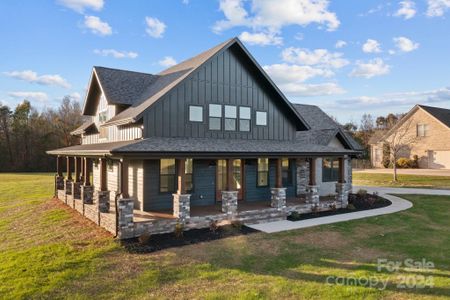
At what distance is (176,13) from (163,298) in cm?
1672

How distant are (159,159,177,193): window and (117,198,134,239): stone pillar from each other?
124 inches

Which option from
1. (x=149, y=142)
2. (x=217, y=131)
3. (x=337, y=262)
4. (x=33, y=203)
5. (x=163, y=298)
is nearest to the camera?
(x=163, y=298)

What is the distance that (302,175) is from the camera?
62.3ft

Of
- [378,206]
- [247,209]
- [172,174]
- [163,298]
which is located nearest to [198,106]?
[172,174]

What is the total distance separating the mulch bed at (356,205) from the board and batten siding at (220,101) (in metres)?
4.58

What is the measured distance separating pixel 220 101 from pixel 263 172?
477cm

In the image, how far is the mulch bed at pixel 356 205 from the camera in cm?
1430

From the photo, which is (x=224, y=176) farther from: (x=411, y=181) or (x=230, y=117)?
(x=411, y=181)

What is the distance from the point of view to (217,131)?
49.4ft

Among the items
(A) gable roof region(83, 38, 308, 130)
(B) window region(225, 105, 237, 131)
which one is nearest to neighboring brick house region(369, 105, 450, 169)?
(A) gable roof region(83, 38, 308, 130)

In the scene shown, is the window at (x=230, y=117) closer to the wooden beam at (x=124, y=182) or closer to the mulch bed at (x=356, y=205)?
the mulch bed at (x=356, y=205)

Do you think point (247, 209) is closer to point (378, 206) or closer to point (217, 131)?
point (217, 131)

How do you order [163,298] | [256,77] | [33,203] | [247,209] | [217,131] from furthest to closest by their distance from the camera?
1. [33,203]
2. [256,77]
3. [217,131]
4. [247,209]
5. [163,298]

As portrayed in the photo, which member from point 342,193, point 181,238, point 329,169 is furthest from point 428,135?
point 181,238
